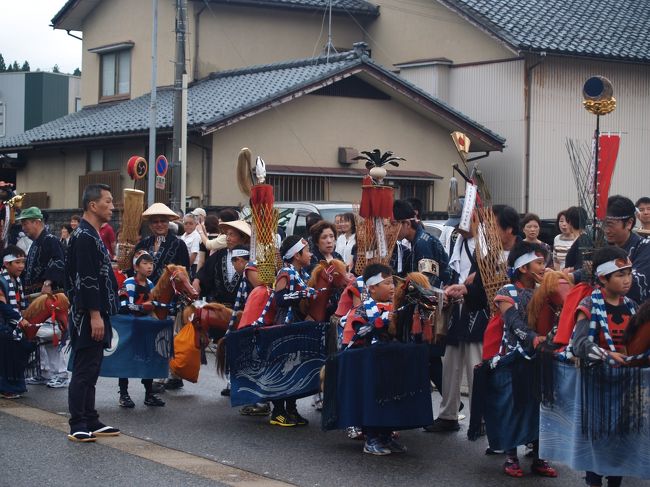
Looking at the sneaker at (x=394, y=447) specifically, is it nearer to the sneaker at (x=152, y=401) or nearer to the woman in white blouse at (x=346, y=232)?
the sneaker at (x=152, y=401)

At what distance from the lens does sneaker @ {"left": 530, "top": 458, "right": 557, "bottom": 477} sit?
7.71 m

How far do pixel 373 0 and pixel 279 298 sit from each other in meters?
22.9

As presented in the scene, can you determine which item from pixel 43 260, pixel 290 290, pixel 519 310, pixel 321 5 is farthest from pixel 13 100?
pixel 519 310

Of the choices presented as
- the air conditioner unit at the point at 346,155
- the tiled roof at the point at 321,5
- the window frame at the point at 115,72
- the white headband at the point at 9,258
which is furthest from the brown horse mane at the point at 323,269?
the window frame at the point at 115,72

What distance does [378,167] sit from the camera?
9375mm

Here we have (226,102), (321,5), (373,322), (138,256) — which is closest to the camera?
(373,322)

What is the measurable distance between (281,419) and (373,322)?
1.76 m

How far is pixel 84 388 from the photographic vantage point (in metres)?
8.88

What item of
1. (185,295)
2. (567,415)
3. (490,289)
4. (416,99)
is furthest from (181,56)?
(567,415)

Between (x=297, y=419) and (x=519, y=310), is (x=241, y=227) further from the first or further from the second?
(x=519, y=310)

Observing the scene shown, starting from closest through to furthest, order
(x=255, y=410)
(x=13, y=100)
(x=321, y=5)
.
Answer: (x=255, y=410)
(x=321, y=5)
(x=13, y=100)

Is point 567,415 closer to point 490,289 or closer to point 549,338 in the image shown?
point 549,338

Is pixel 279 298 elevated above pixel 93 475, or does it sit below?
above

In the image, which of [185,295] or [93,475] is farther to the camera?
[185,295]
